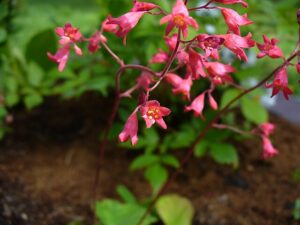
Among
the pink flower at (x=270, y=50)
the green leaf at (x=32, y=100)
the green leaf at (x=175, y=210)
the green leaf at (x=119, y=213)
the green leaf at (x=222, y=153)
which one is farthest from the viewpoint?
the green leaf at (x=32, y=100)

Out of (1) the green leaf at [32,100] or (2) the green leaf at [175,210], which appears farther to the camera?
(1) the green leaf at [32,100]

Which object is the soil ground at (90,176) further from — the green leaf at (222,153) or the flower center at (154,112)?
the flower center at (154,112)

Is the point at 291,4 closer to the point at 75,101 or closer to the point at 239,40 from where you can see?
the point at 75,101

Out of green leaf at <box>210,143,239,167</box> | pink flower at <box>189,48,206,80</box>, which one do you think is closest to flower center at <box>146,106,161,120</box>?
pink flower at <box>189,48,206,80</box>

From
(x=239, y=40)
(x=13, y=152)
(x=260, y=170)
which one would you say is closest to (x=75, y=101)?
(x=13, y=152)

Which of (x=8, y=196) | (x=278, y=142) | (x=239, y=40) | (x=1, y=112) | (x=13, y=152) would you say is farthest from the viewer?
(x=278, y=142)

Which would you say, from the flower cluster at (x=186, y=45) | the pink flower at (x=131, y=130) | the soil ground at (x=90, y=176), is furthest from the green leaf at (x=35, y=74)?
the pink flower at (x=131, y=130)
